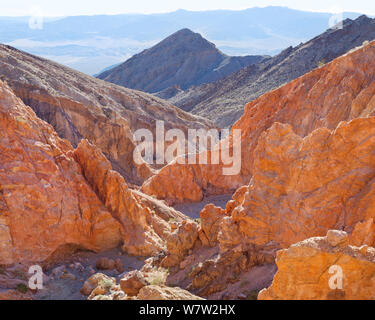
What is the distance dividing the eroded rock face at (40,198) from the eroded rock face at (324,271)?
31.7 feet

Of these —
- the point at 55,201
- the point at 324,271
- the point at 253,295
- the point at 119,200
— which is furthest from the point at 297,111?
the point at 324,271

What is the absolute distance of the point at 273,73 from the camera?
75.4 m

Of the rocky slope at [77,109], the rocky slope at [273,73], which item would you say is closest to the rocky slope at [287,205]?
the rocky slope at [77,109]

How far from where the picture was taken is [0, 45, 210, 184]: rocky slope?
3575 cm

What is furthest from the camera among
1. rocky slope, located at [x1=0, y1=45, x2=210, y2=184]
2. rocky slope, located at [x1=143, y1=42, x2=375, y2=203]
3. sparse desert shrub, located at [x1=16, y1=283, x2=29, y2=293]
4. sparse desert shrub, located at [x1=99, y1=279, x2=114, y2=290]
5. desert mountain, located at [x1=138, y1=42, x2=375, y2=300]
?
rocky slope, located at [x1=0, y1=45, x2=210, y2=184]

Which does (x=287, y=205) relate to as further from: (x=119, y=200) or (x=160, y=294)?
(x=119, y=200)

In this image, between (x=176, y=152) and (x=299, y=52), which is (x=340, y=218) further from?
(x=299, y=52)

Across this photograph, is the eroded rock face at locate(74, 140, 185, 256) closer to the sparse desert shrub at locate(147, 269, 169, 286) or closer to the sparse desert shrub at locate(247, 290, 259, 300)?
the sparse desert shrub at locate(147, 269, 169, 286)

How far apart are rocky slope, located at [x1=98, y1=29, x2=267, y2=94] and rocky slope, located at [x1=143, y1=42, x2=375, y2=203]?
84.8m

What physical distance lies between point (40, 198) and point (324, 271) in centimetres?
1081

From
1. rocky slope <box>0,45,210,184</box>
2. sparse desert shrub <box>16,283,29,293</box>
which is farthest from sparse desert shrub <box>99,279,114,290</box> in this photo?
rocky slope <box>0,45,210,184</box>

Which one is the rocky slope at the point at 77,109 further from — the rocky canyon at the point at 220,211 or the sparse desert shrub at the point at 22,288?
the sparse desert shrub at the point at 22,288

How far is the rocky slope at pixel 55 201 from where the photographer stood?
14297mm

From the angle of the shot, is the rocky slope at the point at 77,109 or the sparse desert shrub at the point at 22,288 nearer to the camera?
the sparse desert shrub at the point at 22,288
